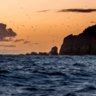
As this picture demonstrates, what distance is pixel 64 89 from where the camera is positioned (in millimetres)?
27062

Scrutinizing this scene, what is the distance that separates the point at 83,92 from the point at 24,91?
377 cm

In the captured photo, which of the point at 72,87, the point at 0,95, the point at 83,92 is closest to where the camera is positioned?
the point at 0,95

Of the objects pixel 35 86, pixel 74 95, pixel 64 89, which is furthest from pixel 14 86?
pixel 74 95

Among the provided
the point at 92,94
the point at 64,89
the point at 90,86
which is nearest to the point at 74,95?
the point at 92,94

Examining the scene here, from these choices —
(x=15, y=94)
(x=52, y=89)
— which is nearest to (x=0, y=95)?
(x=15, y=94)

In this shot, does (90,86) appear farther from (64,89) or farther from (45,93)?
(45,93)

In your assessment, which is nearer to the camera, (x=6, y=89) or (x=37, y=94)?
(x=37, y=94)

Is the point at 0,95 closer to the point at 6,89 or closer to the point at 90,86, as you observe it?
the point at 6,89

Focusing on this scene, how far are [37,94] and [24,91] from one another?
1509 mm

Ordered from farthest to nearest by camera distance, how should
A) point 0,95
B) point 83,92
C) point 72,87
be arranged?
point 72,87 < point 83,92 < point 0,95

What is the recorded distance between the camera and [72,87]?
1115 inches

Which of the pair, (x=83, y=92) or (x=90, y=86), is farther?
(x=90, y=86)

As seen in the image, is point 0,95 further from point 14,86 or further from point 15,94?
point 14,86

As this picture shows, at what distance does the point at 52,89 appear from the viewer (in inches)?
1067
